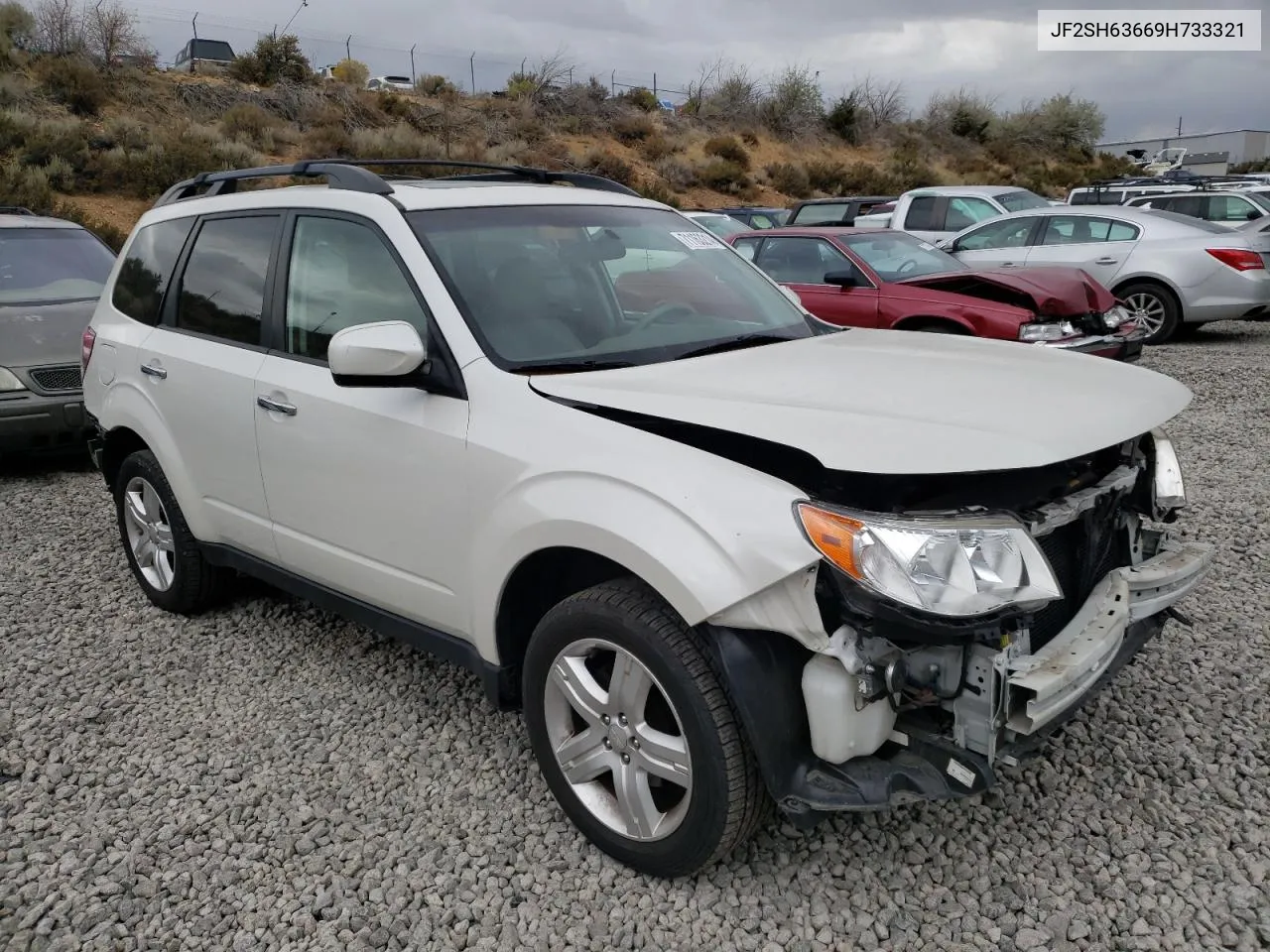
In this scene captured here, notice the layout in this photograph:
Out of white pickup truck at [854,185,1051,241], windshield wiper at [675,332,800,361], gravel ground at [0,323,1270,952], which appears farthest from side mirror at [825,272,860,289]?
white pickup truck at [854,185,1051,241]

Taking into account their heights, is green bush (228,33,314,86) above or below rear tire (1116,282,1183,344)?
above

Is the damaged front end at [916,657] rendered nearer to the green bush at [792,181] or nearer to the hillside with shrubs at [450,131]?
the hillside with shrubs at [450,131]

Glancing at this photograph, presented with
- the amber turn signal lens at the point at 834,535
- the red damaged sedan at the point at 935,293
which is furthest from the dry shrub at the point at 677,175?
the amber turn signal lens at the point at 834,535

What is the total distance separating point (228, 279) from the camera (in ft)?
12.7

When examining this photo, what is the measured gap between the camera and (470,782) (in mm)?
3115

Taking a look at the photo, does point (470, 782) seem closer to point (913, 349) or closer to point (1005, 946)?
point (1005, 946)

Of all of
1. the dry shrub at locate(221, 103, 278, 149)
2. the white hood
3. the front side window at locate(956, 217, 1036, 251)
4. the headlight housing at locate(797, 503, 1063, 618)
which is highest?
Result: the dry shrub at locate(221, 103, 278, 149)

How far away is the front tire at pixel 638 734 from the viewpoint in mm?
2326

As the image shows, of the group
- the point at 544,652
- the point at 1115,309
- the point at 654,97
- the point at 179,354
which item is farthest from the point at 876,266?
the point at 654,97

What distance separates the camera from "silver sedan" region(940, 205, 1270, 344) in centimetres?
1061

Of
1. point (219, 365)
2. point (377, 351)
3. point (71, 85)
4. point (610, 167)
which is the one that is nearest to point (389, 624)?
point (377, 351)

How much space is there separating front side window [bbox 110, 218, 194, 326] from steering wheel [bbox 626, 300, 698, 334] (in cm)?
217

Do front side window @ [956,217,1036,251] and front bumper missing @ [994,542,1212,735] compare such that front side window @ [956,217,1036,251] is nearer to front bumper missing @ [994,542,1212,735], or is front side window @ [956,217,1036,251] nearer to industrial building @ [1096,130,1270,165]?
front bumper missing @ [994,542,1212,735]

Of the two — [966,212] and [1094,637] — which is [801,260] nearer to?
[966,212]
